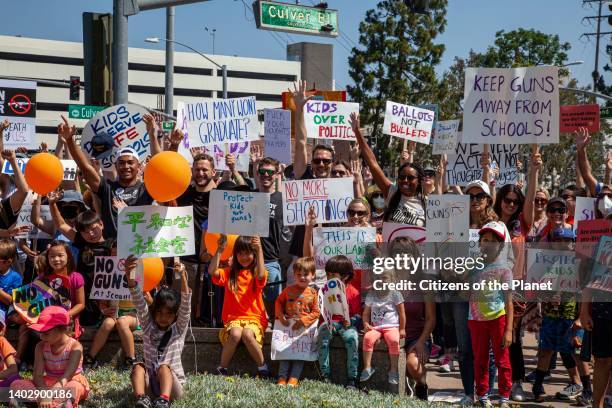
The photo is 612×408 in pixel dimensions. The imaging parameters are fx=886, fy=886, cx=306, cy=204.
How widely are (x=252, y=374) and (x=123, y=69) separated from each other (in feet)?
14.9

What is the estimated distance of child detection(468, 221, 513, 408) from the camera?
759 centimetres

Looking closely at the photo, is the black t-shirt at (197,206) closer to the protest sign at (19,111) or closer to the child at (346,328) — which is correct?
the child at (346,328)

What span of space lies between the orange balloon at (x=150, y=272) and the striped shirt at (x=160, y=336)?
0.50m

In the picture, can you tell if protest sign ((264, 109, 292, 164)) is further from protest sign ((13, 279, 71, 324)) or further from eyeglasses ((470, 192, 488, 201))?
protest sign ((13, 279, 71, 324))

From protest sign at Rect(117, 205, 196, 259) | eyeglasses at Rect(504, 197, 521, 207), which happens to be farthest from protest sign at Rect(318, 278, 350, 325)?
eyeglasses at Rect(504, 197, 521, 207)

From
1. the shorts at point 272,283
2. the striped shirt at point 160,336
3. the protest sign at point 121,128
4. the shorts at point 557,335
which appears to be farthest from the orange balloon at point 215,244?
the shorts at point 557,335

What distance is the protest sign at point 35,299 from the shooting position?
779 cm

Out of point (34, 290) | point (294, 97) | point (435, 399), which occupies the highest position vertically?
point (294, 97)

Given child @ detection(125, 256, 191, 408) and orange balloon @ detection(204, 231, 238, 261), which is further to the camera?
orange balloon @ detection(204, 231, 238, 261)

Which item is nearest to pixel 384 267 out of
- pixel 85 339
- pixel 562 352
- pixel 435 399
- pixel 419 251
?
pixel 419 251

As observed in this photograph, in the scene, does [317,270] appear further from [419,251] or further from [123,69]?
[123,69]

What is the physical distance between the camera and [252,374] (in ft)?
26.5

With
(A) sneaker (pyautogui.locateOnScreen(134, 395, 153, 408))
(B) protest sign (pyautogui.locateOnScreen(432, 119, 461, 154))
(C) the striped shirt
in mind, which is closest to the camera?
(A) sneaker (pyautogui.locateOnScreen(134, 395, 153, 408))

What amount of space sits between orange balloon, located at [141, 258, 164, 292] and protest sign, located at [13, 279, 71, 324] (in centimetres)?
79
